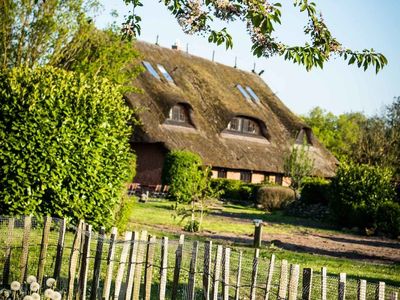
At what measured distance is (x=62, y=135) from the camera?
11.5 metres

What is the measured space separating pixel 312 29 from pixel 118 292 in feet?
11.7

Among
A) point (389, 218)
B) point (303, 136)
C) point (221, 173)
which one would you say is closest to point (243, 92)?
point (303, 136)

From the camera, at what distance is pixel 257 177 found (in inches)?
1571

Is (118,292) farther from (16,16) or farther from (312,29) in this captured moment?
(16,16)

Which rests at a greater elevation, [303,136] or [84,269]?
[303,136]

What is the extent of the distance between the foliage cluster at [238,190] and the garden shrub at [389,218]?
35.6 ft

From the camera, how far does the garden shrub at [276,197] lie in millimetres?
29969

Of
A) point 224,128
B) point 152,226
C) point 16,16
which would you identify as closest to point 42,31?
point 16,16

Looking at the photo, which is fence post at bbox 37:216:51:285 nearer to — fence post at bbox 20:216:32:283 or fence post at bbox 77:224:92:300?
fence post at bbox 20:216:32:283

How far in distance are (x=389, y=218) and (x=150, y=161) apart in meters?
16.6

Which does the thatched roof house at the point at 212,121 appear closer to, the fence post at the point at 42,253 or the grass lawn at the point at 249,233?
the grass lawn at the point at 249,233

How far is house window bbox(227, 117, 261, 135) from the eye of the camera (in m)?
41.0

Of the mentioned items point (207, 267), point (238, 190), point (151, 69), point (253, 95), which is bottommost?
point (207, 267)

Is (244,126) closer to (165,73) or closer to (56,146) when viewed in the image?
(165,73)
